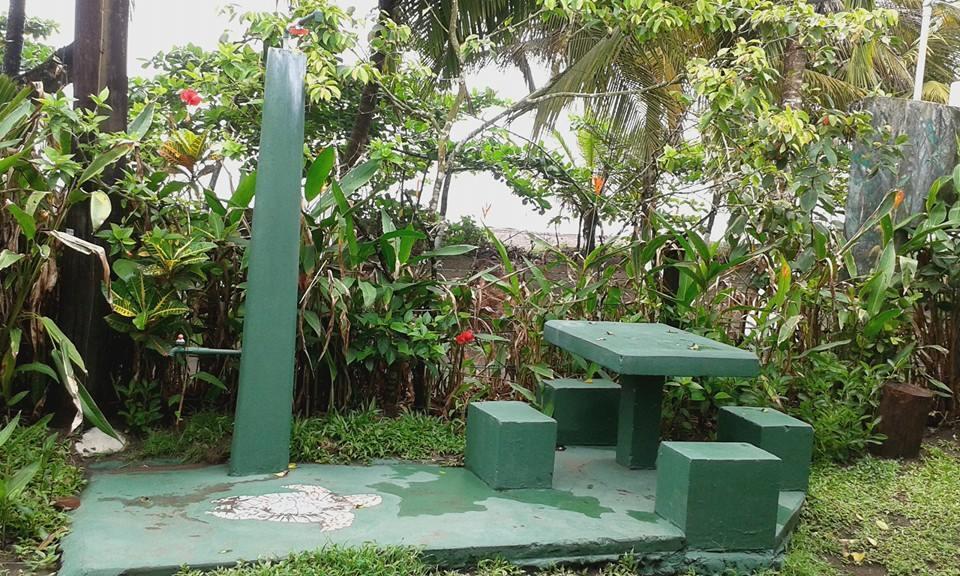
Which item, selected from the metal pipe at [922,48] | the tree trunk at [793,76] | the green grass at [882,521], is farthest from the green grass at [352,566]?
the tree trunk at [793,76]

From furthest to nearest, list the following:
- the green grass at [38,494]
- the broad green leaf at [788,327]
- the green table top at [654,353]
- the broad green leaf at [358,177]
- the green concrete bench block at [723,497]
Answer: the broad green leaf at [788,327] → the broad green leaf at [358,177] → the green table top at [654,353] → the green concrete bench block at [723,497] → the green grass at [38,494]

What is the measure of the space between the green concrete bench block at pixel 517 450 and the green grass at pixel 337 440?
56 cm

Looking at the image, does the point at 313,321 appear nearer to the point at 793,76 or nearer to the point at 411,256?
the point at 411,256

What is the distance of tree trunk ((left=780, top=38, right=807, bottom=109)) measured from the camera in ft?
29.0

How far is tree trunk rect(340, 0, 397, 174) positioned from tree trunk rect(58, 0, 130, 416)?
62.0 inches

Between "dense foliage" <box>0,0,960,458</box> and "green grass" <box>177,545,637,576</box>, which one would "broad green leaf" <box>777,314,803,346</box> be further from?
"green grass" <box>177,545,637,576</box>

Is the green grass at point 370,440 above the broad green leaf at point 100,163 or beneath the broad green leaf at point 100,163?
beneath

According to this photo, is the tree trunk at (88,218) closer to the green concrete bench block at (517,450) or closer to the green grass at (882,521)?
the green concrete bench block at (517,450)

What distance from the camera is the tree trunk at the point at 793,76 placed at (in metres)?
8.85

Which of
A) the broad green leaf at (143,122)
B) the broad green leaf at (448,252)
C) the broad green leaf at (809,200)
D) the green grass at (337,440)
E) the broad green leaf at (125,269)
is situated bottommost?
the green grass at (337,440)

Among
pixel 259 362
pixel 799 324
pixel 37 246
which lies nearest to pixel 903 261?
pixel 799 324

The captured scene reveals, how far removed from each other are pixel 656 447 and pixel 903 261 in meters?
1.98

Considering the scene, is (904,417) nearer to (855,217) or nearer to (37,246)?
(855,217)

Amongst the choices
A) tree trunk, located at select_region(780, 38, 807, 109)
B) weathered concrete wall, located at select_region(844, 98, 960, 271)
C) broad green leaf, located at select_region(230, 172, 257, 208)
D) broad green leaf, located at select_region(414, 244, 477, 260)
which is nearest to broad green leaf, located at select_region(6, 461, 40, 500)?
broad green leaf, located at select_region(230, 172, 257, 208)
